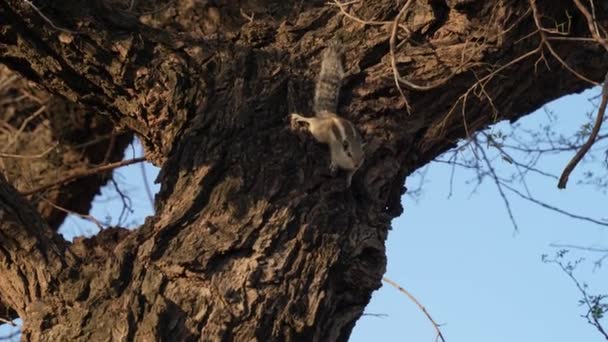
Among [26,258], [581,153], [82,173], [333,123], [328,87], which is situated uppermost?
[82,173]

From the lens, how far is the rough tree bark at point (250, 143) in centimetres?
344

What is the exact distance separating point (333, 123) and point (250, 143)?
302mm

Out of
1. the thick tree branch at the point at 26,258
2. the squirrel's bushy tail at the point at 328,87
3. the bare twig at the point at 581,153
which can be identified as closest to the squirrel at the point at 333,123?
the squirrel's bushy tail at the point at 328,87

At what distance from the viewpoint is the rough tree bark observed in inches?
135

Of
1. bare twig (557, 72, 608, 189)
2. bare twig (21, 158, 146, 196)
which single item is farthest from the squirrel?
bare twig (21, 158, 146, 196)

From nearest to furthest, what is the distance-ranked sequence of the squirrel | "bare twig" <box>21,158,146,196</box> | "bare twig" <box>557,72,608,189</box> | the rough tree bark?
"bare twig" <box>557,72,608,189</box> < the rough tree bark < the squirrel < "bare twig" <box>21,158,146,196</box>

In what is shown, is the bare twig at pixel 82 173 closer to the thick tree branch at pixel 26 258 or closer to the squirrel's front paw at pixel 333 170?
the thick tree branch at pixel 26 258

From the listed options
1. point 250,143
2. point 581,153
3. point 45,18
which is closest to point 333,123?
point 250,143

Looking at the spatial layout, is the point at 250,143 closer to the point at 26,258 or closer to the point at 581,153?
the point at 26,258

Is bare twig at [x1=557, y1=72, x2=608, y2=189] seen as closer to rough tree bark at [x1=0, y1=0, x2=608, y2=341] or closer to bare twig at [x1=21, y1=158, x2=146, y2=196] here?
rough tree bark at [x1=0, y1=0, x2=608, y2=341]

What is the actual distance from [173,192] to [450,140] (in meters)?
1.11

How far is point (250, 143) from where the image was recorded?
12.2ft

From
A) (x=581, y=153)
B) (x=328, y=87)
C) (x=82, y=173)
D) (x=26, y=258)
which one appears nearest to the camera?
(x=581, y=153)

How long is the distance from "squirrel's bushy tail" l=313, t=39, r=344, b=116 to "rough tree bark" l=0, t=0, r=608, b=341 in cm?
6
